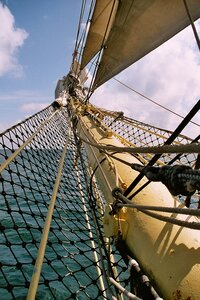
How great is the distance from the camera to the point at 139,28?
299 cm

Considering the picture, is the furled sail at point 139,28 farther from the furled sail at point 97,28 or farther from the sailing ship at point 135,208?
the furled sail at point 97,28

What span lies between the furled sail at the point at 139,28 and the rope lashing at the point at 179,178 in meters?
1.59

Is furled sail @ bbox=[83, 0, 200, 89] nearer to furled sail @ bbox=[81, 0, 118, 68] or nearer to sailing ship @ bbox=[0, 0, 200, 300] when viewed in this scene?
sailing ship @ bbox=[0, 0, 200, 300]

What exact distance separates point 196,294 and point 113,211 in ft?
2.04

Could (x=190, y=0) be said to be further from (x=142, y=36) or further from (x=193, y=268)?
(x=193, y=268)

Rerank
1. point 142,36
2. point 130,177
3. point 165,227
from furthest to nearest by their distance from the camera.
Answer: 1. point 142,36
2. point 130,177
3. point 165,227

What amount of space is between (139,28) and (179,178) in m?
2.37

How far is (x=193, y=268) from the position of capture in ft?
3.40

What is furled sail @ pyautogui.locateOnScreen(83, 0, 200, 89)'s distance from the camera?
8.52 feet

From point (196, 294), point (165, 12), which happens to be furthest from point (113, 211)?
point (165, 12)

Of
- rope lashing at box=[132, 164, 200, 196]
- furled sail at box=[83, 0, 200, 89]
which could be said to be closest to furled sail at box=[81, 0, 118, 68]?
furled sail at box=[83, 0, 200, 89]

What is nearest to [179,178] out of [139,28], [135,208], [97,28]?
[135,208]

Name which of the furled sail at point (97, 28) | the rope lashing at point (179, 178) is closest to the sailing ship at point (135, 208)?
the rope lashing at point (179, 178)

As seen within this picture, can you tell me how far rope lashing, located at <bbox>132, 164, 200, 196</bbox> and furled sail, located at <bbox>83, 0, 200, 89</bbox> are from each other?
5.22 ft
